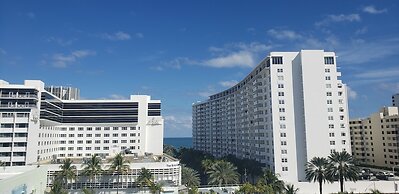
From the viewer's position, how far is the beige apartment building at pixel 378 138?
9562cm

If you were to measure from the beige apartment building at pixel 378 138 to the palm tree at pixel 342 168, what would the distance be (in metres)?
39.0

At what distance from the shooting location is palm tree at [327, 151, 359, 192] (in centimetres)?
6419

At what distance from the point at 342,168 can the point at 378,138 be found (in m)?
48.2

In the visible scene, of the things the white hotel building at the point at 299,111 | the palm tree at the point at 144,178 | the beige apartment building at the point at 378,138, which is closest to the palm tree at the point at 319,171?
the white hotel building at the point at 299,111

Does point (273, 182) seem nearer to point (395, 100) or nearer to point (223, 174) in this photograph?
point (223, 174)

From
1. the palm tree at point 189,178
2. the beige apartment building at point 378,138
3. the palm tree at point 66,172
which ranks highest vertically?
the beige apartment building at point 378,138

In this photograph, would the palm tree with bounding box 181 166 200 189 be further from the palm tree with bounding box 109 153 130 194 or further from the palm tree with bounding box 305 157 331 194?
the palm tree with bounding box 305 157 331 194

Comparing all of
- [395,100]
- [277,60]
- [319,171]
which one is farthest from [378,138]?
[319,171]

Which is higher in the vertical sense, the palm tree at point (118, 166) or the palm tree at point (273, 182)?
the palm tree at point (118, 166)

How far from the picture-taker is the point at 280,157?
79.3 metres

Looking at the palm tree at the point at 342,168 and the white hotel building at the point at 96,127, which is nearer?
the palm tree at the point at 342,168

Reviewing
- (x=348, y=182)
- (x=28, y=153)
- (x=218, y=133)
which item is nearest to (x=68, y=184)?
(x=28, y=153)

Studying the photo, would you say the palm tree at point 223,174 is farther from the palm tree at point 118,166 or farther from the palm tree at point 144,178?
the palm tree at point 118,166

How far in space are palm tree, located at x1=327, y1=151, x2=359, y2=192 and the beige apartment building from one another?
3900cm
